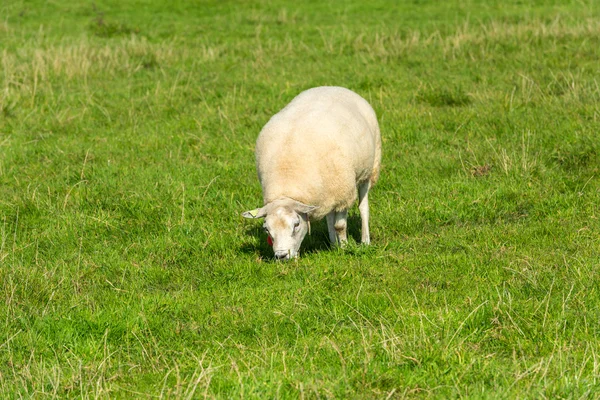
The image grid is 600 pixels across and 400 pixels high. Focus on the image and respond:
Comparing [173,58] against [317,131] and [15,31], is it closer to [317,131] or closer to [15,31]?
[15,31]

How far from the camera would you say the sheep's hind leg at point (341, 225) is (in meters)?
7.12

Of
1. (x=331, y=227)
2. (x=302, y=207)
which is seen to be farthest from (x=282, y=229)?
(x=331, y=227)

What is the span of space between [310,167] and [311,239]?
978 millimetres

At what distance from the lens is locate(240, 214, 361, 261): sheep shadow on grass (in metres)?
6.95

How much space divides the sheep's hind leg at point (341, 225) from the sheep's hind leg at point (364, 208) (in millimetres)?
215

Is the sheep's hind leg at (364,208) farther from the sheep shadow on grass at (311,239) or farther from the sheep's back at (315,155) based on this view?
the sheep's back at (315,155)

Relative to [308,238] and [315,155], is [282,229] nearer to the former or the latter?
[315,155]

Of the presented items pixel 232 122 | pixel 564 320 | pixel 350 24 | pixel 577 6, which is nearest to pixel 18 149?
pixel 232 122

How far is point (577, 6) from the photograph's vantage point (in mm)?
19000

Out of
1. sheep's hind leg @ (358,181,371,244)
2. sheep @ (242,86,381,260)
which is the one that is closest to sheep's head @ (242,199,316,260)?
sheep @ (242,86,381,260)

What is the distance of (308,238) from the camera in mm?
7492

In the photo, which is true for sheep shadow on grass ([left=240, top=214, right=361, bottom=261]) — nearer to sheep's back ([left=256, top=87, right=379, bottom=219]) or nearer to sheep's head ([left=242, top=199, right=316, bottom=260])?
sheep's head ([left=242, top=199, right=316, bottom=260])

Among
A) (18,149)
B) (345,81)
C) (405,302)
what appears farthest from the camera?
(345,81)

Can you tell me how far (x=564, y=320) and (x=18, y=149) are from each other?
748 cm
